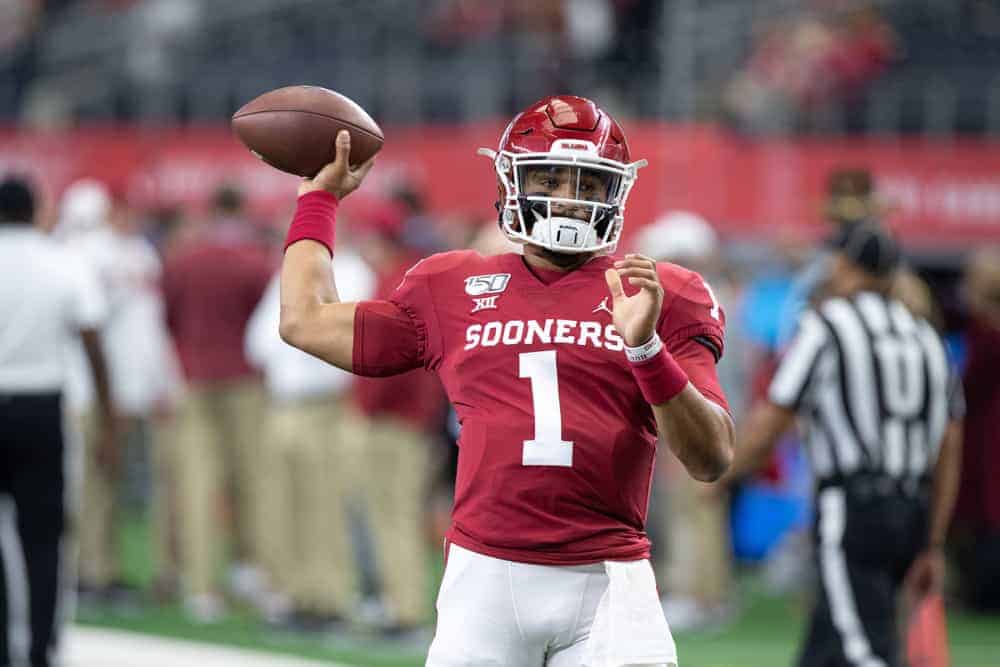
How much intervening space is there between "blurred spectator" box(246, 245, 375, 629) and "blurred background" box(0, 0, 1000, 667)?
0.05ft

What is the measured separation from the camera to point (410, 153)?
494 inches

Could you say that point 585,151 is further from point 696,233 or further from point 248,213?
point 248,213

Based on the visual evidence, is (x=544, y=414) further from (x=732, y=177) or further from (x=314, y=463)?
(x=732, y=177)

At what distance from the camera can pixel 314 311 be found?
3.94 metres

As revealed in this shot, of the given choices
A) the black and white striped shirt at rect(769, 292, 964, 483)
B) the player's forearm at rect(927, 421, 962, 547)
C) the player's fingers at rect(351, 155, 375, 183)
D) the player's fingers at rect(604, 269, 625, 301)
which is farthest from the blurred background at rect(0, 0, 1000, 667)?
the player's fingers at rect(604, 269, 625, 301)

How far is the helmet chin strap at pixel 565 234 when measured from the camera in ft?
12.3

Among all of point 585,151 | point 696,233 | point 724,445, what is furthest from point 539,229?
point 696,233

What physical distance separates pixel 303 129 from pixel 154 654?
15.6 feet

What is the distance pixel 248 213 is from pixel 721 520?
461 centimetres

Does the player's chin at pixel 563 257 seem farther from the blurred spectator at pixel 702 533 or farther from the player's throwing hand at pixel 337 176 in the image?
the blurred spectator at pixel 702 533

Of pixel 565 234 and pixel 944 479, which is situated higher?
pixel 565 234

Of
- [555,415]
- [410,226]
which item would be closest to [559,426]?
[555,415]

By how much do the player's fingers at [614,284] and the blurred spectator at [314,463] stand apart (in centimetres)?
536

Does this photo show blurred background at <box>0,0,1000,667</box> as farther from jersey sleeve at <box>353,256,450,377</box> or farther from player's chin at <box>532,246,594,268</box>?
jersey sleeve at <box>353,256,450,377</box>
